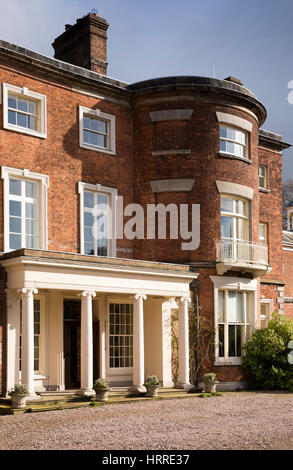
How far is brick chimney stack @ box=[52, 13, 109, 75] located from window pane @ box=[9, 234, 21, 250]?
7.44 metres

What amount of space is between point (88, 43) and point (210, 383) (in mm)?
12339

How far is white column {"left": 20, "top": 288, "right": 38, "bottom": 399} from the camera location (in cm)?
1585

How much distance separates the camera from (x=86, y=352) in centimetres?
1712

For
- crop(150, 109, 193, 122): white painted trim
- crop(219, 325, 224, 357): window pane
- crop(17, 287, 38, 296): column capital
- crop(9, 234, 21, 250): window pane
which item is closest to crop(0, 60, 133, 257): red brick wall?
crop(9, 234, 21, 250): window pane

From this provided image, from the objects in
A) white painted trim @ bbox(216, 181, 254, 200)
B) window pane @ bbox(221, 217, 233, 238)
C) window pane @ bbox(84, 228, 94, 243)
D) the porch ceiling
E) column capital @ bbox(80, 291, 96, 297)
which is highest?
white painted trim @ bbox(216, 181, 254, 200)

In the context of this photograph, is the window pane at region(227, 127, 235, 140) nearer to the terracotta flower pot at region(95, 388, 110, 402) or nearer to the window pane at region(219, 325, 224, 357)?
the window pane at region(219, 325, 224, 357)

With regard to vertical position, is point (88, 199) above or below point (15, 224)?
above

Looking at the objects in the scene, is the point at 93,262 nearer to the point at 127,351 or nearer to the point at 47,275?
the point at 47,275

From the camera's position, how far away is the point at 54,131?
19484 millimetres

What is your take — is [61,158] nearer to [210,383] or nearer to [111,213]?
[111,213]

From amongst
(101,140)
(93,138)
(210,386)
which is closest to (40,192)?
(93,138)

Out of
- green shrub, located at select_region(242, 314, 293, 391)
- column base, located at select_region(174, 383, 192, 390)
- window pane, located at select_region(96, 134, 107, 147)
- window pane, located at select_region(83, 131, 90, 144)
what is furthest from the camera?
green shrub, located at select_region(242, 314, 293, 391)
